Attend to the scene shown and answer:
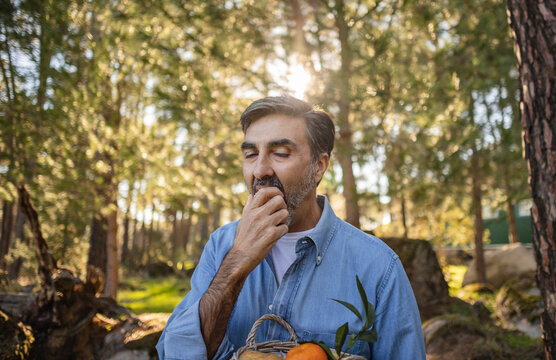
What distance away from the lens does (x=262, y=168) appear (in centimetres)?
208

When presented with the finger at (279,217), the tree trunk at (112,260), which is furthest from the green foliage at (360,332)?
the tree trunk at (112,260)

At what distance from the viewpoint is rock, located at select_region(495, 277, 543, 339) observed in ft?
21.9

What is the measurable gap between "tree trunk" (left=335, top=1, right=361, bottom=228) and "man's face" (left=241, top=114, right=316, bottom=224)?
13.6ft

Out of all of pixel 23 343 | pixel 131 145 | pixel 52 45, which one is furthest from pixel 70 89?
pixel 23 343

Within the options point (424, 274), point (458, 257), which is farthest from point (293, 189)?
point (458, 257)

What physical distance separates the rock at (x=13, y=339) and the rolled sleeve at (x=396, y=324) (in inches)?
134

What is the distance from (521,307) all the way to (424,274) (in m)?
2.19

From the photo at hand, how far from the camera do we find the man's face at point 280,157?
2098 mm

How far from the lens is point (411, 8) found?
24.3 feet

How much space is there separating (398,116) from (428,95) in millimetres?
574

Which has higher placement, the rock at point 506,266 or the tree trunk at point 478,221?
the tree trunk at point 478,221

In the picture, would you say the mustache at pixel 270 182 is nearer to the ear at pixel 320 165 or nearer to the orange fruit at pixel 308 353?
the ear at pixel 320 165

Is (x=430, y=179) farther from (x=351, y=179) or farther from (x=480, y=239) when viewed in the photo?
(x=480, y=239)

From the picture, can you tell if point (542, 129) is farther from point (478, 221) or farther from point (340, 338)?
point (478, 221)
